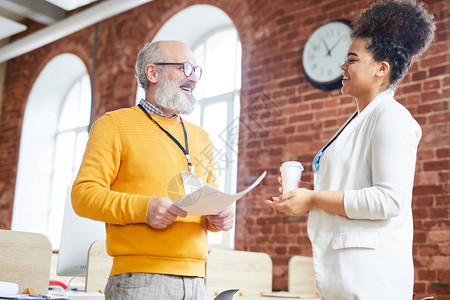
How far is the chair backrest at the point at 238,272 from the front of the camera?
10.3 feet

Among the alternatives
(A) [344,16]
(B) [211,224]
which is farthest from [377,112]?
(A) [344,16]

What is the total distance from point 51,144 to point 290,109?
15.0 feet

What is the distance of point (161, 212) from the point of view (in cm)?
147

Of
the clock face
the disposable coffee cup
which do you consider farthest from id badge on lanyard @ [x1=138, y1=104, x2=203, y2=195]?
the clock face

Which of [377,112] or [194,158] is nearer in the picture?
[377,112]

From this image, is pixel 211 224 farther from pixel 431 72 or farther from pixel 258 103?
pixel 258 103

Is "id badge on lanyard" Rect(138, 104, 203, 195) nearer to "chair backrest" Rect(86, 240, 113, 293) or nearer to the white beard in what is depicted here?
the white beard

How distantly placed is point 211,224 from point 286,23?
3235mm

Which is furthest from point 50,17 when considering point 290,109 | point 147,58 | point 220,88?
point 147,58

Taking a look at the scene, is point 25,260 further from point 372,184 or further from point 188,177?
point 372,184

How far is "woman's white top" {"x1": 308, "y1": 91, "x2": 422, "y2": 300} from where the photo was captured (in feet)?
4.03

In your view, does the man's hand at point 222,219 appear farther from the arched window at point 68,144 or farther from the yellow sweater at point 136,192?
the arched window at point 68,144

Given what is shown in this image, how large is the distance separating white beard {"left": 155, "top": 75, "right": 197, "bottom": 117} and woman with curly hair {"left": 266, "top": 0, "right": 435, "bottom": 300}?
0.57 m

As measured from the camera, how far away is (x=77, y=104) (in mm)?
7660
